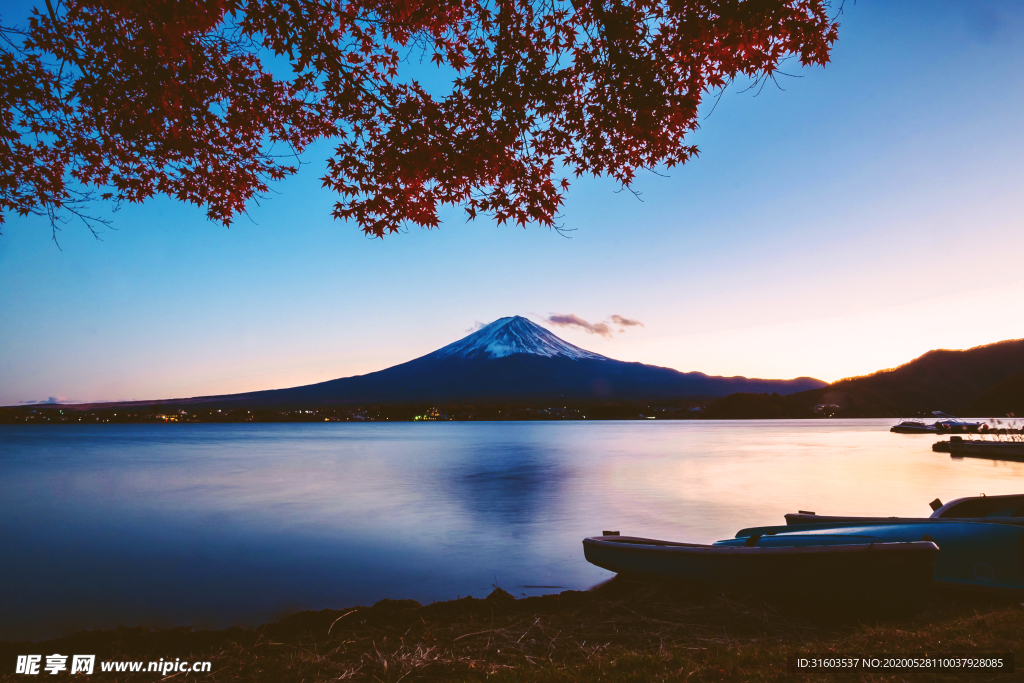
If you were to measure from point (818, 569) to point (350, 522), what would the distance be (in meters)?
14.2

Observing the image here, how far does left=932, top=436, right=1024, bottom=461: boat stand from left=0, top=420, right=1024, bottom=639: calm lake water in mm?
1685

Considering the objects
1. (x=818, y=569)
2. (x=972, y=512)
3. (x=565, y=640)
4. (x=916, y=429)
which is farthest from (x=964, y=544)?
(x=916, y=429)

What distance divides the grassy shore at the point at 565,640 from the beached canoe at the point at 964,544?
278mm

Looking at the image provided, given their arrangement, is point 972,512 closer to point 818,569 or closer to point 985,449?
point 818,569

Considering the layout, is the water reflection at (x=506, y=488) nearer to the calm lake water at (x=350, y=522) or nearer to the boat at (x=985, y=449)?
the calm lake water at (x=350, y=522)

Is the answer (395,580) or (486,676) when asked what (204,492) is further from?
(486,676)

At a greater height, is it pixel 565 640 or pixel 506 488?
pixel 565 640

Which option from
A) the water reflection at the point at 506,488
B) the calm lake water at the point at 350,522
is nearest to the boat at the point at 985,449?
the calm lake water at the point at 350,522

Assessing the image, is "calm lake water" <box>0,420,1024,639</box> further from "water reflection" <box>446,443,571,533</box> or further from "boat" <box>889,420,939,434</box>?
"boat" <box>889,420,939,434</box>

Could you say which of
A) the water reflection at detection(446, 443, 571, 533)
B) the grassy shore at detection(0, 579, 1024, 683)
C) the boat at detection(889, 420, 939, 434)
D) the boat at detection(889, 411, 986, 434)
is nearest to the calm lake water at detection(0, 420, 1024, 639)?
the water reflection at detection(446, 443, 571, 533)

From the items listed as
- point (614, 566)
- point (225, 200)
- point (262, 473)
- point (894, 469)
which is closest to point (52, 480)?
point (262, 473)

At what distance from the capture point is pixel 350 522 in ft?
56.0

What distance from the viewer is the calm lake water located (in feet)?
32.1

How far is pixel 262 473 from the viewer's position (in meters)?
33.2
